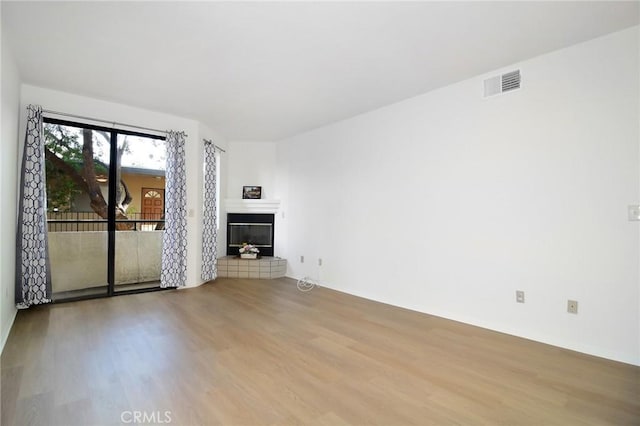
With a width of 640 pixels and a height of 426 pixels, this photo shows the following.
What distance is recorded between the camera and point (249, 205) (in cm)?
617

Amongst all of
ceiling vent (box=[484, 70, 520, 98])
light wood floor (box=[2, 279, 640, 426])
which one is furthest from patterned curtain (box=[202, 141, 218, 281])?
ceiling vent (box=[484, 70, 520, 98])

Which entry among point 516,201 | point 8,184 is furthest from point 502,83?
point 8,184

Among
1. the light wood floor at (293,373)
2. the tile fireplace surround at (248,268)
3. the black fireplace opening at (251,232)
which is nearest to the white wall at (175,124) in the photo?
the tile fireplace surround at (248,268)

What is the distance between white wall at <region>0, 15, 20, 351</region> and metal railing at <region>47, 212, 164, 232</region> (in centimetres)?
47

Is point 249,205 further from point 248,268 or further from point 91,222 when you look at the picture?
point 91,222

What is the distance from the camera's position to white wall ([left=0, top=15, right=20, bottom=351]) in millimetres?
2717

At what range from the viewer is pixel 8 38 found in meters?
2.67

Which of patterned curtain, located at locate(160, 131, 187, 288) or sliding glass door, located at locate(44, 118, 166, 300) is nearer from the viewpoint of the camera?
sliding glass door, located at locate(44, 118, 166, 300)

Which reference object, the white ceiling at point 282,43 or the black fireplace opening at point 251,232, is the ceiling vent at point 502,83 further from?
the black fireplace opening at point 251,232

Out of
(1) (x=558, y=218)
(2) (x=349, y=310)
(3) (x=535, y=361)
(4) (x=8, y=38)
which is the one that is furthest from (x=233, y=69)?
(3) (x=535, y=361)

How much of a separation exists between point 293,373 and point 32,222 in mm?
3514

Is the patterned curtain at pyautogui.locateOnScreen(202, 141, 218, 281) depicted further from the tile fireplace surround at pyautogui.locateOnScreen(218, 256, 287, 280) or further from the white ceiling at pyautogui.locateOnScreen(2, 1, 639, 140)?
the white ceiling at pyautogui.locateOnScreen(2, 1, 639, 140)

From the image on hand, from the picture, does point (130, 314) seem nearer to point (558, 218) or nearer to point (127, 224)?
point (127, 224)

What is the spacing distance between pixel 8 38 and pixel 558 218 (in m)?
5.05
